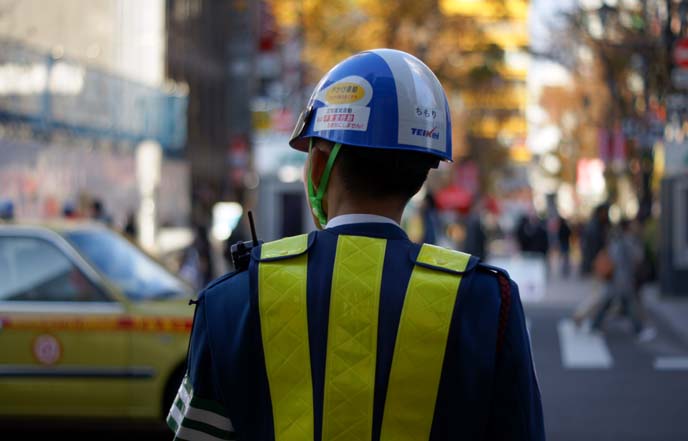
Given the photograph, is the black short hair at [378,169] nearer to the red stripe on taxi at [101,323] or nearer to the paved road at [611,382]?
the red stripe on taxi at [101,323]

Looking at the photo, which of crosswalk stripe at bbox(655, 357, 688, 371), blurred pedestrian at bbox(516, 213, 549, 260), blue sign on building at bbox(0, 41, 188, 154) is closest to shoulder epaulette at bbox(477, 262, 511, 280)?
crosswalk stripe at bbox(655, 357, 688, 371)

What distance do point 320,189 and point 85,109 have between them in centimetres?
2961

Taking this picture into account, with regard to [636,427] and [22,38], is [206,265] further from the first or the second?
[22,38]

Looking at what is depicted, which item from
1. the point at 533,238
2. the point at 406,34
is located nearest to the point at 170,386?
the point at 533,238

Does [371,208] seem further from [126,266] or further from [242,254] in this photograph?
[126,266]

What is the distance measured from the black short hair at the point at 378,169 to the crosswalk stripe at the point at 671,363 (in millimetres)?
12294

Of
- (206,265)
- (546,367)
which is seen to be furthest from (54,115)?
(546,367)

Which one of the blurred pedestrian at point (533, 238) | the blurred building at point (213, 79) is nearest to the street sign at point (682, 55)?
the blurred pedestrian at point (533, 238)

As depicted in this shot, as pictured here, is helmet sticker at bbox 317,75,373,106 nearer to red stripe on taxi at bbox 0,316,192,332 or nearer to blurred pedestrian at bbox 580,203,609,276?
red stripe on taxi at bbox 0,316,192,332

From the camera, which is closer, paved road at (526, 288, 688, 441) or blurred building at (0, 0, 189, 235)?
Result: paved road at (526, 288, 688, 441)

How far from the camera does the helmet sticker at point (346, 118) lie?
2326 mm

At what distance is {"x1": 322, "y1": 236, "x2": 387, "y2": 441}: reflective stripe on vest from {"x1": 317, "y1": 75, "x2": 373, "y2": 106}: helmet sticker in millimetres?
298

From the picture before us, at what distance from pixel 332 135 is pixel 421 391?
0.50 meters

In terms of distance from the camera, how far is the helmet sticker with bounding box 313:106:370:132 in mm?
2326
